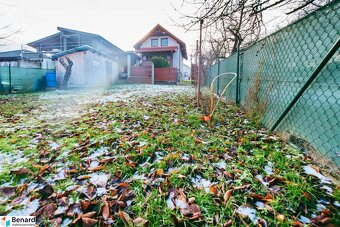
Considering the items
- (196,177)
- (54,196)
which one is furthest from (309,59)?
(54,196)

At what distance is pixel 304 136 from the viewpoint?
7.17ft

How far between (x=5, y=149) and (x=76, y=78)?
13.4 meters

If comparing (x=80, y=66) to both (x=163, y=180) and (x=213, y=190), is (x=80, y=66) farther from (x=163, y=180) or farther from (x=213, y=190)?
(x=213, y=190)

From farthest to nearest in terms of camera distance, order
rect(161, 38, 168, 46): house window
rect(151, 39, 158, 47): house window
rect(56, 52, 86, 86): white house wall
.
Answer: rect(151, 39, 158, 47): house window, rect(161, 38, 168, 46): house window, rect(56, 52, 86, 86): white house wall

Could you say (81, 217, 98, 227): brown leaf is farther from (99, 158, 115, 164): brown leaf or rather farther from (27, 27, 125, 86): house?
(27, 27, 125, 86): house

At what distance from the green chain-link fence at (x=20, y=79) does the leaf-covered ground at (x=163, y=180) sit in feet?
32.5

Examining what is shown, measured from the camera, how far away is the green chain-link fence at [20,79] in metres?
10.1

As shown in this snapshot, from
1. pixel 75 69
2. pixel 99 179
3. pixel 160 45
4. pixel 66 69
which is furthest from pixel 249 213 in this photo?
pixel 160 45

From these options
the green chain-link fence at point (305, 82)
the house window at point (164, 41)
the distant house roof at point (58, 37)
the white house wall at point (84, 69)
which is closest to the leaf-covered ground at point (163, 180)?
the green chain-link fence at point (305, 82)

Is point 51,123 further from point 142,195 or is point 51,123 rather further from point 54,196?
point 142,195

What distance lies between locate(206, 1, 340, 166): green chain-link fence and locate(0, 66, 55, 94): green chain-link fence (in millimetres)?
12282

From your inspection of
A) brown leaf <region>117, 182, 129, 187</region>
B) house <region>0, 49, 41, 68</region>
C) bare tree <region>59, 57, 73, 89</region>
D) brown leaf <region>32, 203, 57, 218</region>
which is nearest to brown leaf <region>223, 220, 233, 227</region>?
brown leaf <region>117, 182, 129, 187</region>

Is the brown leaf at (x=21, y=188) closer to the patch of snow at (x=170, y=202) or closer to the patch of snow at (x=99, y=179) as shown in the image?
the patch of snow at (x=99, y=179)

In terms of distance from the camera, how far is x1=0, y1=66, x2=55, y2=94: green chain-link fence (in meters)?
10.1
